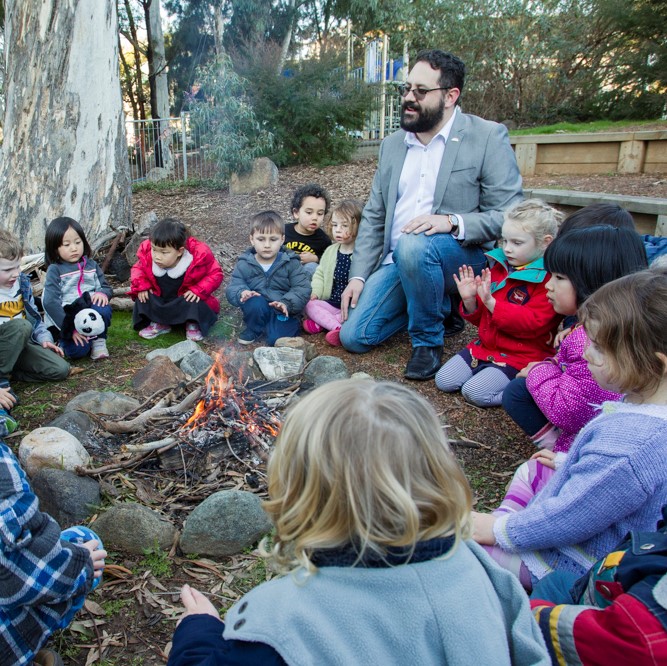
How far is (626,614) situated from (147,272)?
4.57 meters

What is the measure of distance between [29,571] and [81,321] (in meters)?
3.13

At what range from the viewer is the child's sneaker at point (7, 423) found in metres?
3.60

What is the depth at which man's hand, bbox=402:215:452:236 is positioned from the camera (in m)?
4.53

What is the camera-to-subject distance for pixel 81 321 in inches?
188

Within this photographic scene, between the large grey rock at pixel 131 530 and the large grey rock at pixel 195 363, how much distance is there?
160cm

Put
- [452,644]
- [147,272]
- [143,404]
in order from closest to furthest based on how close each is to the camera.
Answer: [452,644], [143,404], [147,272]

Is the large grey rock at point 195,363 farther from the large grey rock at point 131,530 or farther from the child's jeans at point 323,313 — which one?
the large grey rock at point 131,530

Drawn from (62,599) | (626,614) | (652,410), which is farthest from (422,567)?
(62,599)

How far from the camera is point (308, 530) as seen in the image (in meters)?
1.33

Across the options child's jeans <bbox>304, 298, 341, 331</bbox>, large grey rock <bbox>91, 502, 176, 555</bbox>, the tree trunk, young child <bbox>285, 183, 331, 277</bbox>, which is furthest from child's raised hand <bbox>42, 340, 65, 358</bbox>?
the tree trunk

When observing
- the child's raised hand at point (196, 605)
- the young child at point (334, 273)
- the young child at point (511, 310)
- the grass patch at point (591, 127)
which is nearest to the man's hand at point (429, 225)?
the young child at point (511, 310)

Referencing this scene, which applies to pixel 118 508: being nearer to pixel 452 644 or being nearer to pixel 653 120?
pixel 452 644

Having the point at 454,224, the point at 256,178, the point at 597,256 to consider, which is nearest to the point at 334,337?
the point at 454,224

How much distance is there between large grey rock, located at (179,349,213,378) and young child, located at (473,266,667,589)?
2638 millimetres
